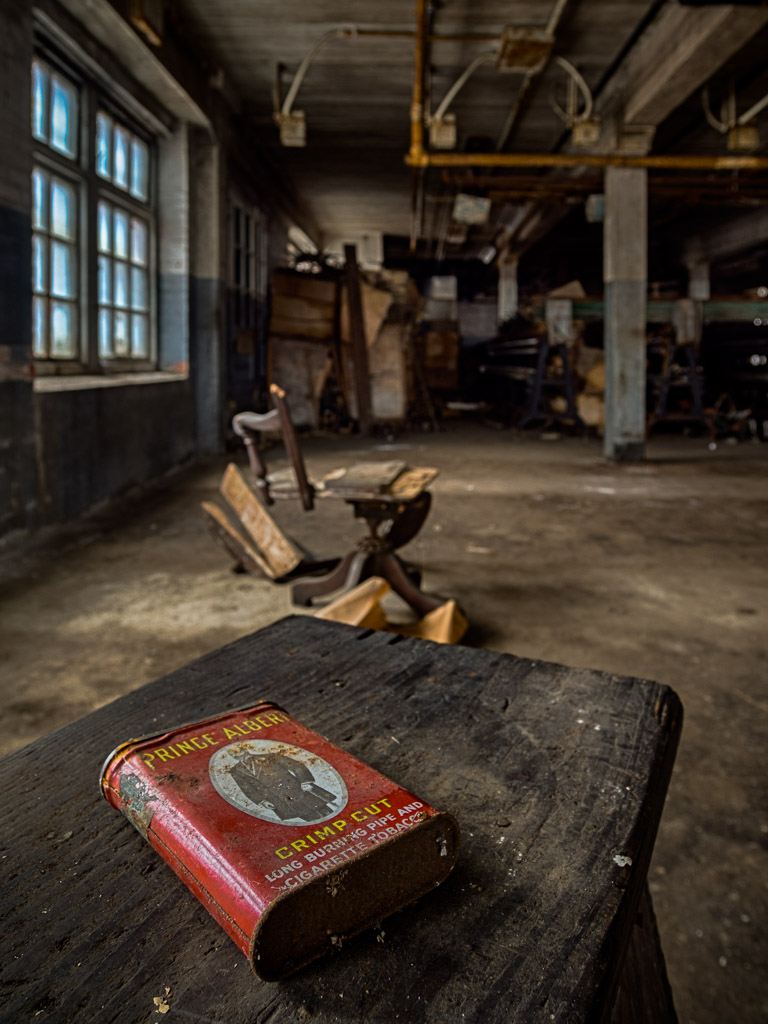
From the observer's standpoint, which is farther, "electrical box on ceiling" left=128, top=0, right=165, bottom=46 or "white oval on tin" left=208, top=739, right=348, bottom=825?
"electrical box on ceiling" left=128, top=0, right=165, bottom=46

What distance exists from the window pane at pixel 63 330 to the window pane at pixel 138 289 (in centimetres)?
140

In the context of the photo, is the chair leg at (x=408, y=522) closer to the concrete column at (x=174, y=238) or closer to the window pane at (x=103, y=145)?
the window pane at (x=103, y=145)

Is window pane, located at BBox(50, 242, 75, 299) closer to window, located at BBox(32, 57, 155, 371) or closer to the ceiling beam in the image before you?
window, located at BBox(32, 57, 155, 371)

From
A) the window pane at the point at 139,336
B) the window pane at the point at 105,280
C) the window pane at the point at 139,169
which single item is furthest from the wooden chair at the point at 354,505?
the window pane at the point at 139,169

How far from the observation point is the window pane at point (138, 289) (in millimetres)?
7262

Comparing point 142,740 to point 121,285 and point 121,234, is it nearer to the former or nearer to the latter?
point 121,285

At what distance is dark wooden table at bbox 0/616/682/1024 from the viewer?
559mm

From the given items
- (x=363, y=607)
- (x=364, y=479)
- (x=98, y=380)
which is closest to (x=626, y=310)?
(x=98, y=380)

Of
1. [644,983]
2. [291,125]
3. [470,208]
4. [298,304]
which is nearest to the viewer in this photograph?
[644,983]

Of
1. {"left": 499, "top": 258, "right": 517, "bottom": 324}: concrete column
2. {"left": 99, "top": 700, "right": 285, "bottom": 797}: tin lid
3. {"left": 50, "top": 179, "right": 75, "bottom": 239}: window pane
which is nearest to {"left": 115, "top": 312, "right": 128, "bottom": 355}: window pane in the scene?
{"left": 50, "top": 179, "right": 75, "bottom": 239}: window pane

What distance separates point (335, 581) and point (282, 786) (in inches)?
103

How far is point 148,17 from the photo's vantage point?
18.1 ft

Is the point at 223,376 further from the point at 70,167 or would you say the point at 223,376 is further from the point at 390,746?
the point at 390,746

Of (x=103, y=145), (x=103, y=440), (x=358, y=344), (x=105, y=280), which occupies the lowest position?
(x=103, y=440)
